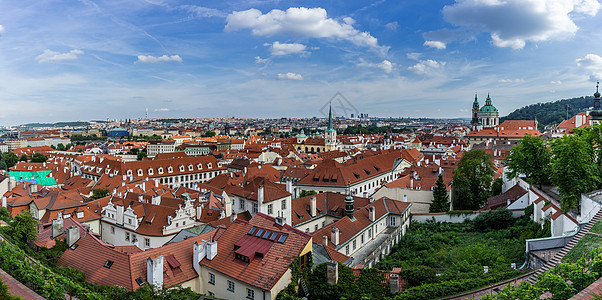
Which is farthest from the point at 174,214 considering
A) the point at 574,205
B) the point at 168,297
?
the point at 574,205

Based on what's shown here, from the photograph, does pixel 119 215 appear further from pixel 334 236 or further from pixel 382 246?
pixel 382 246

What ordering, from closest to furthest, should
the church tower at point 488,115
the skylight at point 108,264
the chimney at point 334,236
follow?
1. the skylight at point 108,264
2. the chimney at point 334,236
3. the church tower at point 488,115

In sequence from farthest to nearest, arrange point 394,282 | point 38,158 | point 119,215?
point 38,158
point 119,215
point 394,282

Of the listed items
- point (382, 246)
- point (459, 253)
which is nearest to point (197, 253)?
point (382, 246)

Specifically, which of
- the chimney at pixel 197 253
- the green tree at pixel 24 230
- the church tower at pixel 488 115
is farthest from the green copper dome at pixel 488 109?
the green tree at pixel 24 230

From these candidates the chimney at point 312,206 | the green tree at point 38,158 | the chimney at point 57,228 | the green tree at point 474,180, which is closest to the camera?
the chimney at point 57,228

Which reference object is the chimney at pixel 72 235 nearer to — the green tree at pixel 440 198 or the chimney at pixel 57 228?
the chimney at pixel 57 228

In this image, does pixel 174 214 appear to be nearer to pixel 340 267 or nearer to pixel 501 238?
pixel 340 267
